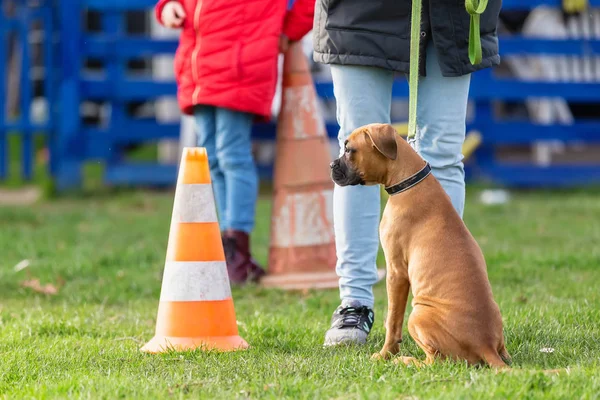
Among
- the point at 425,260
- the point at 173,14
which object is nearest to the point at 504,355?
the point at 425,260

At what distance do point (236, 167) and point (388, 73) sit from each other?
187 cm

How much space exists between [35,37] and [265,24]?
34.7ft

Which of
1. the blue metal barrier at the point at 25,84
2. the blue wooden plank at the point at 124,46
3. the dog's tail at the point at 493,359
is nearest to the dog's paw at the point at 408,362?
the dog's tail at the point at 493,359

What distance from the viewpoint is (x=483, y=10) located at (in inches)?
153

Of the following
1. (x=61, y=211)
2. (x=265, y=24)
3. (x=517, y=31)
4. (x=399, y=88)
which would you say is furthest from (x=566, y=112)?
(x=265, y=24)

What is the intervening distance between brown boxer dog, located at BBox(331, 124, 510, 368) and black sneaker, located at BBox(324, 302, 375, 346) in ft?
1.16

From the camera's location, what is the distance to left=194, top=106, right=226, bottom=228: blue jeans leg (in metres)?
5.88

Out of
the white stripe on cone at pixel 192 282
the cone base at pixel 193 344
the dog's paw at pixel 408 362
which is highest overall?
the white stripe on cone at pixel 192 282

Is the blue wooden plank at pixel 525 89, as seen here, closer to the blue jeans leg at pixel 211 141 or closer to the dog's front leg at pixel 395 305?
the blue jeans leg at pixel 211 141

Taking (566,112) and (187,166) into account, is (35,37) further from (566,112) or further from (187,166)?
(187,166)

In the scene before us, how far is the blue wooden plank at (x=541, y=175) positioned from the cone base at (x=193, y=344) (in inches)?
270

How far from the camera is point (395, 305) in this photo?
373 cm

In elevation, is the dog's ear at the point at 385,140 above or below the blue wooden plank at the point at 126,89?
below

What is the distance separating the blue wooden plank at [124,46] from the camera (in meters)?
10.3
